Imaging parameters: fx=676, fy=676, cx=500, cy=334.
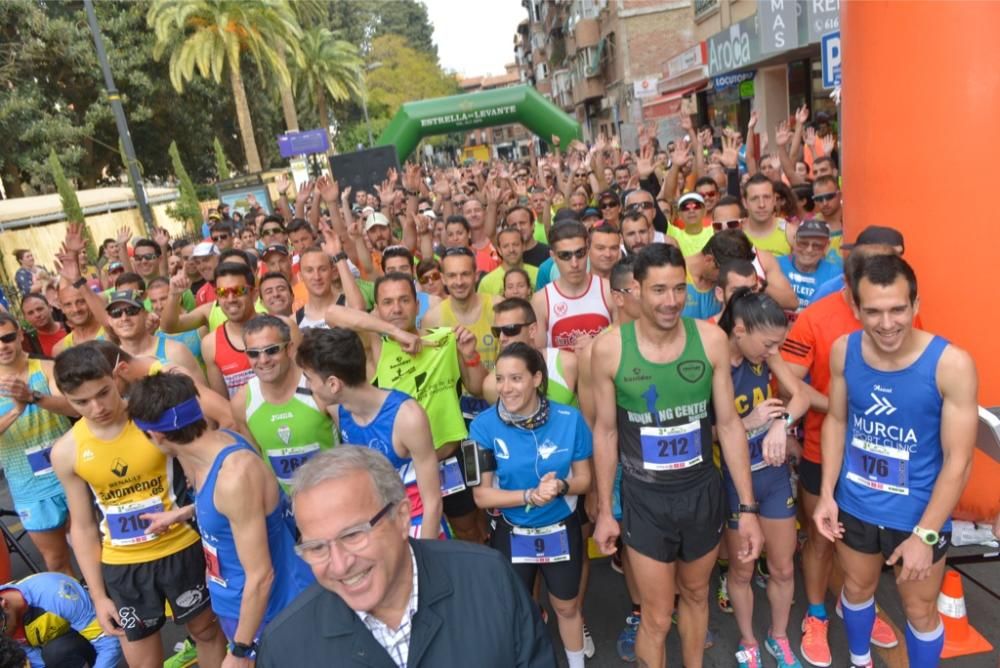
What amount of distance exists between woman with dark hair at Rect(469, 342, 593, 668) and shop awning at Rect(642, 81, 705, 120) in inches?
817

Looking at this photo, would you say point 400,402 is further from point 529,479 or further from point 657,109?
point 657,109

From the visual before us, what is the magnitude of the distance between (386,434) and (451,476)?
0.79 meters

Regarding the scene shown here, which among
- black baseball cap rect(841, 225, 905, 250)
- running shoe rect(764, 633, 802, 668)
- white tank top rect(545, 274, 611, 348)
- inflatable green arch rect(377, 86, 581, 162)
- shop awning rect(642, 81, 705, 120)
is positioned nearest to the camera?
running shoe rect(764, 633, 802, 668)

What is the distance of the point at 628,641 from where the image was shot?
3631 mm

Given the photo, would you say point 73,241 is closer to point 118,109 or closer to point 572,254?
point 572,254

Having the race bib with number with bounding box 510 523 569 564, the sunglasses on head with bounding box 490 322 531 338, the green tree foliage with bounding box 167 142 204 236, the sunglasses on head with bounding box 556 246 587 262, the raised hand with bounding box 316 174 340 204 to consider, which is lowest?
the race bib with number with bounding box 510 523 569 564

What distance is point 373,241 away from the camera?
7.18 meters

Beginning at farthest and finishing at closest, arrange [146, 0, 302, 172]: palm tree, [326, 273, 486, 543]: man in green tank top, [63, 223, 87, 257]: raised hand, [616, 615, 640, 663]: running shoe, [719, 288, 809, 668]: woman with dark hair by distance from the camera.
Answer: [146, 0, 302, 172]: palm tree
[63, 223, 87, 257]: raised hand
[326, 273, 486, 543]: man in green tank top
[616, 615, 640, 663]: running shoe
[719, 288, 809, 668]: woman with dark hair

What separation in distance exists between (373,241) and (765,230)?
3.90 metres

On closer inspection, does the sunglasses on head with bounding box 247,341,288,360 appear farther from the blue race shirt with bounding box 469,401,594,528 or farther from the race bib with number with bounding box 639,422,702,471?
the race bib with number with bounding box 639,422,702,471

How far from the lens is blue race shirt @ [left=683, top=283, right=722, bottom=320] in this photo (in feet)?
14.2

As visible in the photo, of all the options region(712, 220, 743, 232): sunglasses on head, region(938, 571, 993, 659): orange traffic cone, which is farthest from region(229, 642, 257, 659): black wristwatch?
region(712, 220, 743, 232): sunglasses on head

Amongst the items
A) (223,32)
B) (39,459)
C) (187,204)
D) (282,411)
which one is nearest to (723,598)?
(282,411)

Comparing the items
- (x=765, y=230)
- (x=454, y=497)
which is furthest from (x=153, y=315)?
(x=765, y=230)
